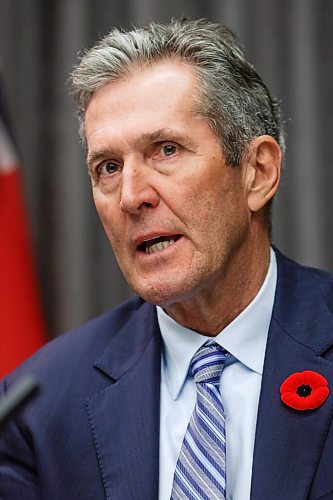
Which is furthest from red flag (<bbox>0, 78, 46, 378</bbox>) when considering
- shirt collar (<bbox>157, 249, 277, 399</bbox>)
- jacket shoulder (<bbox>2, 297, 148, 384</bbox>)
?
shirt collar (<bbox>157, 249, 277, 399</bbox>)

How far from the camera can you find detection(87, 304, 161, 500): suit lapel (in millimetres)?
1850

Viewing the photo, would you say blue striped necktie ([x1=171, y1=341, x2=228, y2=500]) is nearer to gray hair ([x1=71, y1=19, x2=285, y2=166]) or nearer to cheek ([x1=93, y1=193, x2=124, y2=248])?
cheek ([x1=93, y1=193, x2=124, y2=248])

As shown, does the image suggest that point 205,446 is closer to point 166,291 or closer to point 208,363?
point 208,363

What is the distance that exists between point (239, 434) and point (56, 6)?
6.81 feet

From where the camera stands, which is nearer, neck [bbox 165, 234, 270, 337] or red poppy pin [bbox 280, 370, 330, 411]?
red poppy pin [bbox 280, 370, 330, 411]

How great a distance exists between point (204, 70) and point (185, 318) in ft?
1.85

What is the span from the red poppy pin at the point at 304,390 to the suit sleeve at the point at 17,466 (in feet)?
1.96

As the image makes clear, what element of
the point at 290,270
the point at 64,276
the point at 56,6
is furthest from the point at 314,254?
the point at 56,6

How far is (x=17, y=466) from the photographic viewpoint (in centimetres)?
200

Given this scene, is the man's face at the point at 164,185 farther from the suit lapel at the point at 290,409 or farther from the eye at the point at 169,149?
the suit lapel at the point at 290,409

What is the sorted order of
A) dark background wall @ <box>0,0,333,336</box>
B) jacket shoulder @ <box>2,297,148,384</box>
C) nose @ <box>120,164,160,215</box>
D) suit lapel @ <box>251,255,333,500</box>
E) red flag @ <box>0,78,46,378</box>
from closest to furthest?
suit lapel @ <box>251,255,333,500</box> → nose @ <box>120,164,160,215</box> → jacket shoulder @ <box>2,297,148,384</box> → red flag @ <box>0,78,46,378</box> → dark background wall @ <box>0,0,333,336</box>

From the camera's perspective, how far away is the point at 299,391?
1.83 m

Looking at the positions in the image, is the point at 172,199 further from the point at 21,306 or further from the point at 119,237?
the point at 21,306

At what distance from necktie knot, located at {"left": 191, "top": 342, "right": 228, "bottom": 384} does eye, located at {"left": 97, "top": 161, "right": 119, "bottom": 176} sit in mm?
444
